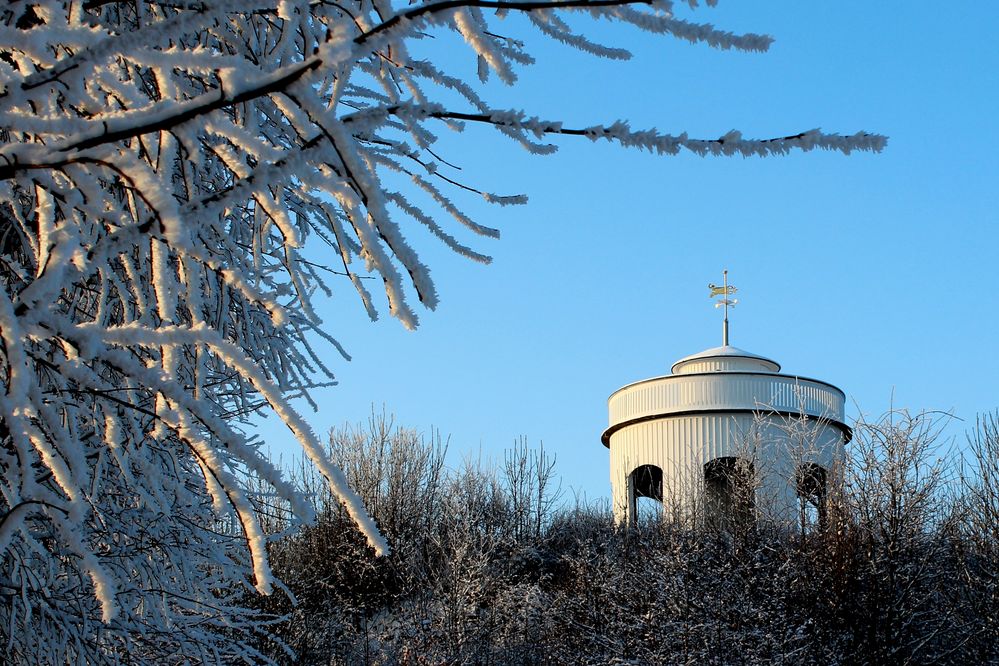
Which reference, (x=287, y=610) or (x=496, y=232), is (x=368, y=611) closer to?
(x=287, y=610)

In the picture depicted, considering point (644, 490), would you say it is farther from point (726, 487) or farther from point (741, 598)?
point (741, 598)

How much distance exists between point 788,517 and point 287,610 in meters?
7.68

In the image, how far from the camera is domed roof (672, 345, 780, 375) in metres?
18.7

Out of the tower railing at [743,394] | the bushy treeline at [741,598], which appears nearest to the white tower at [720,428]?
the tower railing at [743,394]

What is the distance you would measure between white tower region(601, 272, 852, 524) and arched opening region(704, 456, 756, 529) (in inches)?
1.0

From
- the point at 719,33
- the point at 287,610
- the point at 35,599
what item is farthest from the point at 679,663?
the point at 719,33

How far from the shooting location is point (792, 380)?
17984 millimetres

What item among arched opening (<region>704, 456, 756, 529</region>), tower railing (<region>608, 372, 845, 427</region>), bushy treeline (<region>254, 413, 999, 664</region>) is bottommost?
bushy treeline (<region>254, 413, 999, 664</region>)

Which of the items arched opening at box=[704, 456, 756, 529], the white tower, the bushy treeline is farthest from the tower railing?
the bushy treeline

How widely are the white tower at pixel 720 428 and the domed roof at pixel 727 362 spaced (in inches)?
0.7

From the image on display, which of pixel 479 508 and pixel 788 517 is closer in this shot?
pixel 788 517

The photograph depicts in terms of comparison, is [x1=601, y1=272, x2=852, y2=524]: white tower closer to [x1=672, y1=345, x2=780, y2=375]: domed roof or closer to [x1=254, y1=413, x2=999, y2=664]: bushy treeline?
[x1=672, y1=345, x2=780, y2=375]: domed roof

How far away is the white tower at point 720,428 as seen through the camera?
17.4m

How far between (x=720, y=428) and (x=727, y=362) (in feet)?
4.65
